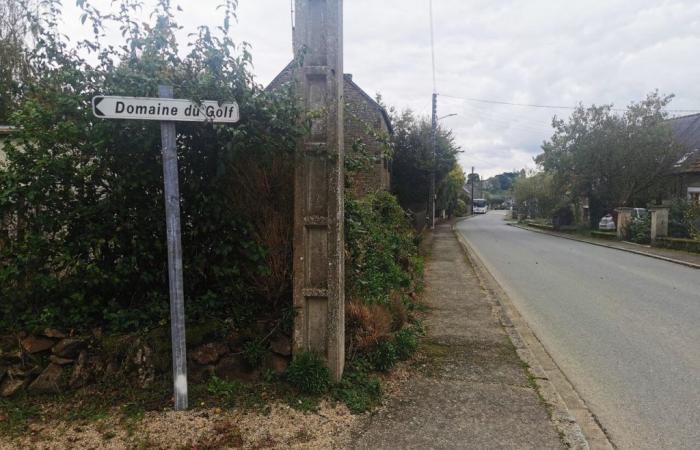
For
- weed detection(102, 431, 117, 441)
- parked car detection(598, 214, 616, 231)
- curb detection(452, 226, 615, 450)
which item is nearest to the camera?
weed detection(102, 431, 117, 441)

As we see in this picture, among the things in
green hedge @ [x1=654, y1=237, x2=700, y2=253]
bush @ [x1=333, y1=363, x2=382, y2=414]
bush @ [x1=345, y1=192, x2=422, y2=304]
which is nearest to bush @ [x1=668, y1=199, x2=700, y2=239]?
green hedge @ [x1=654, y1=237, x2=700, y2=253]

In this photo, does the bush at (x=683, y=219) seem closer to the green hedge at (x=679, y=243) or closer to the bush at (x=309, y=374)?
the green hedge at (x=679, y=243)

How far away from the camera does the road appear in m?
3.81

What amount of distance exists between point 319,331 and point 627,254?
1675 centimetres

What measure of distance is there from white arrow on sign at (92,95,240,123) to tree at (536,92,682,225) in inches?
1107

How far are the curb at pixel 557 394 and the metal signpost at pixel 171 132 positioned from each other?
2.79 m

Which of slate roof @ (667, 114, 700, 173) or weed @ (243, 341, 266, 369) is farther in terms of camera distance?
slate roof @ (667, 114, 700, 173)

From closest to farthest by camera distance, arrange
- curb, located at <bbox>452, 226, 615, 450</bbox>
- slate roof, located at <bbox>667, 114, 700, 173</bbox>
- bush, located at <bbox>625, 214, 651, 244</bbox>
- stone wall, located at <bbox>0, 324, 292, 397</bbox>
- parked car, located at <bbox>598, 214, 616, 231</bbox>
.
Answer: curb, located at <bbox>452, 226, 615, 450</bbox>, stone wall, located at <bbox>0, 324, 292, 397</bbox>, bush, located at <bbox>625, 214, 651, 244</bbox>, slate roof, located at <bbox>667, 114, 700, 173</bbox>, parked car, located at <bbox>598, 214, 616, 231</bbox>

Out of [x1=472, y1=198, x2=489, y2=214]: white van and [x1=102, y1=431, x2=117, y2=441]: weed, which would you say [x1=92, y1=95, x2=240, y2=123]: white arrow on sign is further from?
[x1=472, y1=198, x2=489, y2=214]: white van

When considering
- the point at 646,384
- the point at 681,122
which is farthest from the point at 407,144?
the point at 646,384

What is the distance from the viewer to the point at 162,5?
3.54m

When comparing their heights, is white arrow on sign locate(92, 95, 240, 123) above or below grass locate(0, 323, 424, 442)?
above

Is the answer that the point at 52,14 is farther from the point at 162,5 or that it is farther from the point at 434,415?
the point at 434,415

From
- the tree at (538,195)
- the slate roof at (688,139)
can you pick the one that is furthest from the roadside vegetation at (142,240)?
the tree at (538,195)
